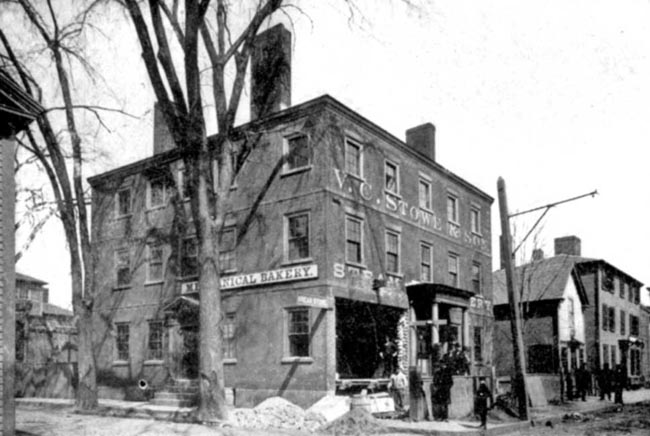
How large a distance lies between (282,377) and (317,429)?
17.3ft

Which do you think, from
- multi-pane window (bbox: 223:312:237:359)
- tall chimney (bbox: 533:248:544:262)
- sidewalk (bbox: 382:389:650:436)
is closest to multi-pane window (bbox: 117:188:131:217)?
multi-pane window (bbox: 223:312:237:359)

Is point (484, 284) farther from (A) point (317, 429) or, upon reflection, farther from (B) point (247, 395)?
(A) point (317, 429)

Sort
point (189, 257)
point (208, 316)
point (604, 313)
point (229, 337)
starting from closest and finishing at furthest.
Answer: point (208, 316)
point (229, 337)
point (189, 257)
point (604, 313)

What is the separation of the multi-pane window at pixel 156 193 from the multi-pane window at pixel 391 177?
920cm

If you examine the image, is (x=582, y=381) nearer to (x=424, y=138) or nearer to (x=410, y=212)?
(x=410, y=212)

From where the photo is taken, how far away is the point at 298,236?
21203 mm

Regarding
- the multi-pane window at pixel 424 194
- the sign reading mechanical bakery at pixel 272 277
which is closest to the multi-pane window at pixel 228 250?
the sign reading mechanical bakery at pixel 272 277

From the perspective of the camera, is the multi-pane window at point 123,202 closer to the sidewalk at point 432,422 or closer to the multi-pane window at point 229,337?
the sidewalk at point 432,422

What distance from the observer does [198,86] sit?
16422mm

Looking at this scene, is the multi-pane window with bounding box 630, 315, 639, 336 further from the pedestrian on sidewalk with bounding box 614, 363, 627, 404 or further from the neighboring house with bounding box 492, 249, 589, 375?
the pedestrian on sidewalk with bounding box 614, 363, 627, 404

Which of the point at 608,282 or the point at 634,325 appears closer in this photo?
the point at 608,282

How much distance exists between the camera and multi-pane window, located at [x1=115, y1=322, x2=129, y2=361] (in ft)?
88.7

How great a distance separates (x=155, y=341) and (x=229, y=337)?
467cm

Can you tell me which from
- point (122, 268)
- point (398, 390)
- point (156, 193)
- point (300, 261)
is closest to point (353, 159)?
point (300, 261)
